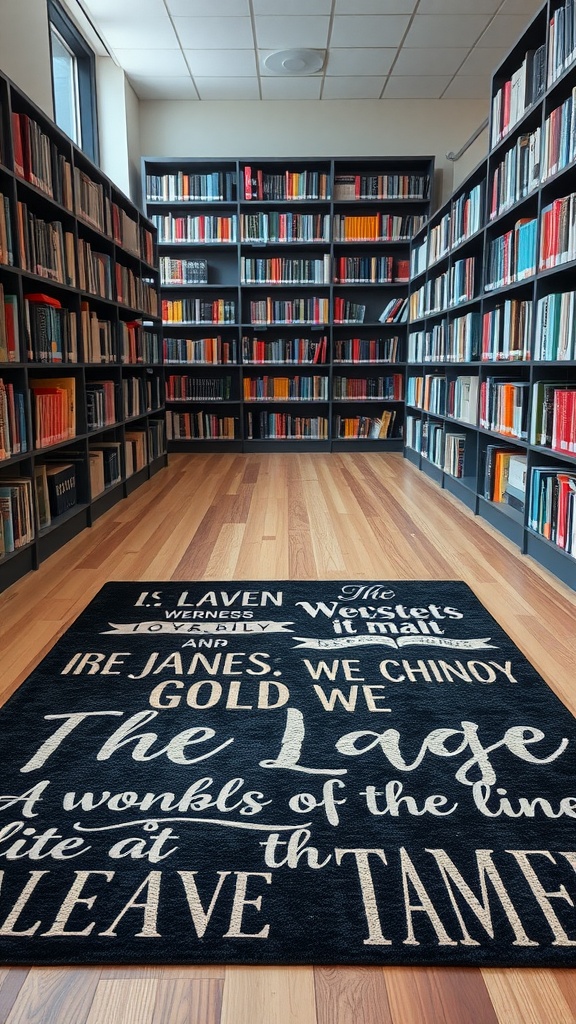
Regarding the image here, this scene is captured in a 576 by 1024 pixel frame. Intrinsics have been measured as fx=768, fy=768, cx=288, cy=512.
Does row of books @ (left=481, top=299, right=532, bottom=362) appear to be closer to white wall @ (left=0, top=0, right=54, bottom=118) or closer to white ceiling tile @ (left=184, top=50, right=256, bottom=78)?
white wall @ (left=0, top=0, right=54, bottom=118)

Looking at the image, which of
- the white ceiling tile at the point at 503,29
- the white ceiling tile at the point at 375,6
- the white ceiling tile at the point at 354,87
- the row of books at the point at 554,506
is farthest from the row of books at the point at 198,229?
the row of books at the point at 554,506

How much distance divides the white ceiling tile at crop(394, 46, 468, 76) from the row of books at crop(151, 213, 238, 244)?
1.91m

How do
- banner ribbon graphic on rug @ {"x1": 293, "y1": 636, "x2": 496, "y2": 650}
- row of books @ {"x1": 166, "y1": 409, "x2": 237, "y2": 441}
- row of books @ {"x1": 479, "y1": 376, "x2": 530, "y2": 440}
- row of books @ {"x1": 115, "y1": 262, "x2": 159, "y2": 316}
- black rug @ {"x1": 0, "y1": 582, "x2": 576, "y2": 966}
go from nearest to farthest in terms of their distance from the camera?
black rug @ {"x1": 0, "y1": 582, "x2": 576, "y2": 966}
banner ribbon graphic on rug @ {"x1": 293, "y1": 636, "x2": 496, "y2": 650}
row of books @ {"x1": 479, "y1": 376, "x2": 530, "y2": 440}
row of books @ {"x1": 115, "y1": 262, "x2": 159, "y2": 316}
row of books @ {"x1": 166, "y1": 409, "x2": 237, "y2": 441}

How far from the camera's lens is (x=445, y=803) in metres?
1.50

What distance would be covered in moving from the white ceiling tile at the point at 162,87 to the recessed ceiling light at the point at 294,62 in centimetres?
80

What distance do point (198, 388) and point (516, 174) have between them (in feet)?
13.8

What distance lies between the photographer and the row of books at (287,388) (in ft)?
24.1

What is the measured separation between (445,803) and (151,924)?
1.99 ft

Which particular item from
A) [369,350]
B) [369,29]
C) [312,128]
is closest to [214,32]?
[369,29]

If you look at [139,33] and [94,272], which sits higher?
[139,33]

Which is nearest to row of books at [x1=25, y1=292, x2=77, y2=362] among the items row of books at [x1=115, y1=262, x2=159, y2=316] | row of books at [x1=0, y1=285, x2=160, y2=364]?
row of books at [x1=0, y1=285, x2=160, y2=364]

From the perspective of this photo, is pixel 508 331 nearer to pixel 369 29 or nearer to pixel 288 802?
pixel 288 802

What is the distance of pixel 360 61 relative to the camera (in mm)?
6203

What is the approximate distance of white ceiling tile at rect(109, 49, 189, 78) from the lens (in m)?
6.10
